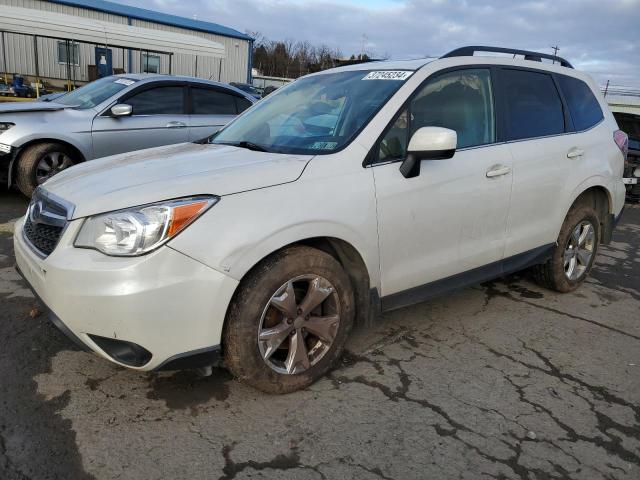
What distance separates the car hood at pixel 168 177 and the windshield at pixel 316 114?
0.75ft

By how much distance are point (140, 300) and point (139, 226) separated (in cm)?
33

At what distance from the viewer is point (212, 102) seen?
7.61 metres

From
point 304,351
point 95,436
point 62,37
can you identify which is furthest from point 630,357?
point 62,37

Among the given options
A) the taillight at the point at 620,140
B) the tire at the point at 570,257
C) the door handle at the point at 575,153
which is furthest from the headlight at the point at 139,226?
the taillight at the point at 620,140

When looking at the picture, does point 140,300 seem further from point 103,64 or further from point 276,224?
point 103,64

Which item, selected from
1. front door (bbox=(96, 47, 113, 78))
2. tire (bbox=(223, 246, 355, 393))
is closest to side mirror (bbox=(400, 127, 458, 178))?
tire (bbox=(223, 246, 355, 393))

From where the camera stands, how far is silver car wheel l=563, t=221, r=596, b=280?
4.43 m

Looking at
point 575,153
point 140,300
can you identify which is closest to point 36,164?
point 140,300

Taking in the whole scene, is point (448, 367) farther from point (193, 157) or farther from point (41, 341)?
point (41, 341)

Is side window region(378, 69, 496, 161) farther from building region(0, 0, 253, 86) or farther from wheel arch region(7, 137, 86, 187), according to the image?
building region(0, 0, 253, 86)

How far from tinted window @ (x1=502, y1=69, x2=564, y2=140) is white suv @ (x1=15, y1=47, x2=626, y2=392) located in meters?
0.01

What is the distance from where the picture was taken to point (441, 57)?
3.48m

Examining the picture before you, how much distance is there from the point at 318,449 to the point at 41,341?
1.92 m

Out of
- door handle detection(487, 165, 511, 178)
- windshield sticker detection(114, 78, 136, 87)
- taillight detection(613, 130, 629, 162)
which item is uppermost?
windshield sticker detection(114, 78, 136, 87)
